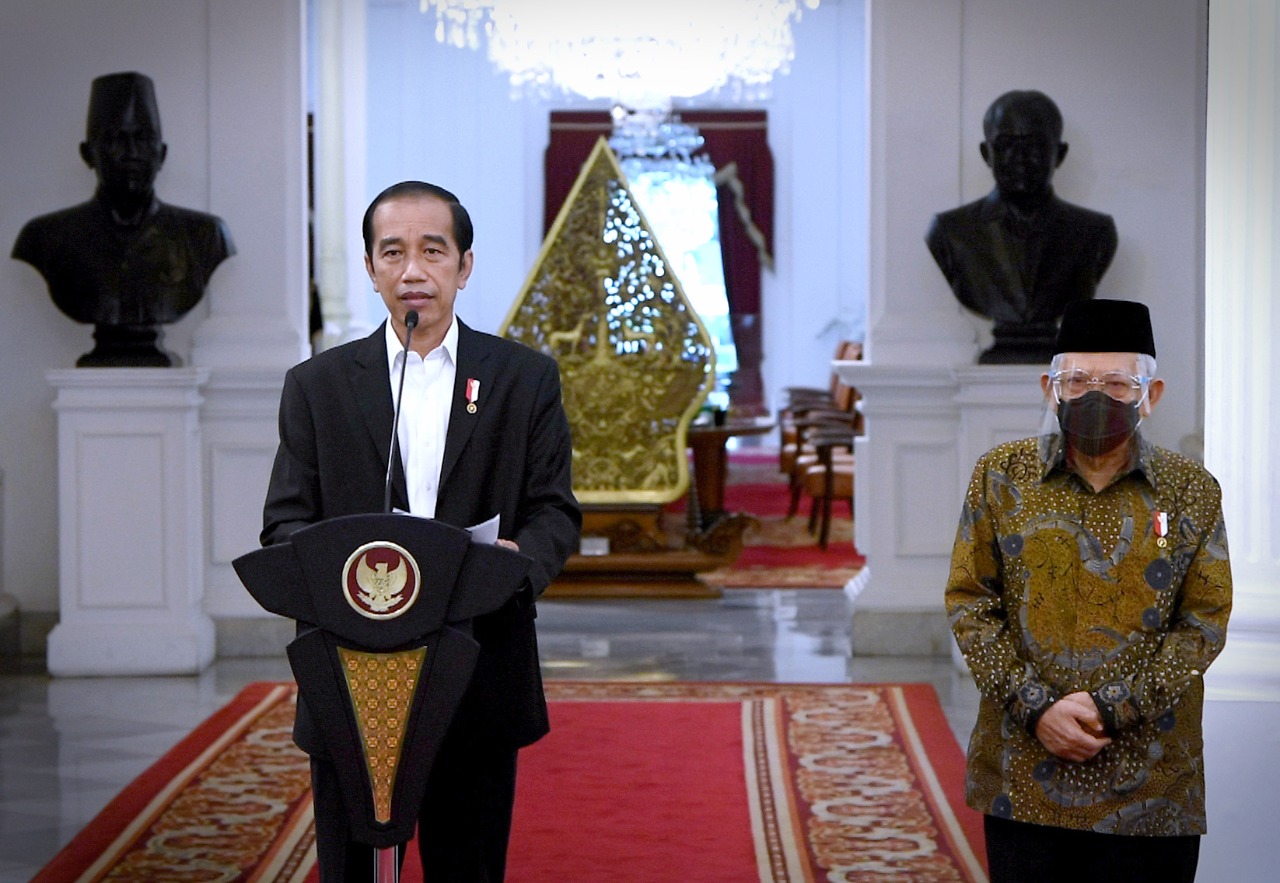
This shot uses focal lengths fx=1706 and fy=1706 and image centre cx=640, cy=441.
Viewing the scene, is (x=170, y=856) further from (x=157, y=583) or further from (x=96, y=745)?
(x=157, y=583)

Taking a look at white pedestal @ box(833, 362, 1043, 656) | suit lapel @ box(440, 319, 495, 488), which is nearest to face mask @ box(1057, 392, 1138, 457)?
suit lapel @ box(440, 319, 495, 488)

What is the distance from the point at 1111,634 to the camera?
2477mm

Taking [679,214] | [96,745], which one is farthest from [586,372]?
[679,214]

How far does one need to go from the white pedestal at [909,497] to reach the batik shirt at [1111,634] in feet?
13.7

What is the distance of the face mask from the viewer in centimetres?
249

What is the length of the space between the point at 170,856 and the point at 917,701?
2.74m

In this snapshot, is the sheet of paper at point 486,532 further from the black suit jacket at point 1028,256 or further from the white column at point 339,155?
the white column at point 339,155

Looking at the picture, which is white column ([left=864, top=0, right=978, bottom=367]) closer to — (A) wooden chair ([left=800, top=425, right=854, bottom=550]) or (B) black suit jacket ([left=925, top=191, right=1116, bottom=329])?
(B) black suit jacket ([left=925, top=191, right=1116, bottom=329])

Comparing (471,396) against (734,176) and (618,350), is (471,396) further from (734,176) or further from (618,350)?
(734,176)

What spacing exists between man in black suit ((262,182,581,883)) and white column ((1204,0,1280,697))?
1.53m

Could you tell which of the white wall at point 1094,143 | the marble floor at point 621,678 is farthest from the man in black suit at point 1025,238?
the marble floor at point 621,678

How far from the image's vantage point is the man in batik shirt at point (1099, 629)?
2463 millimetres

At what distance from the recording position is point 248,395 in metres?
6.82

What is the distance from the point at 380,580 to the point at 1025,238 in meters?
4.72
